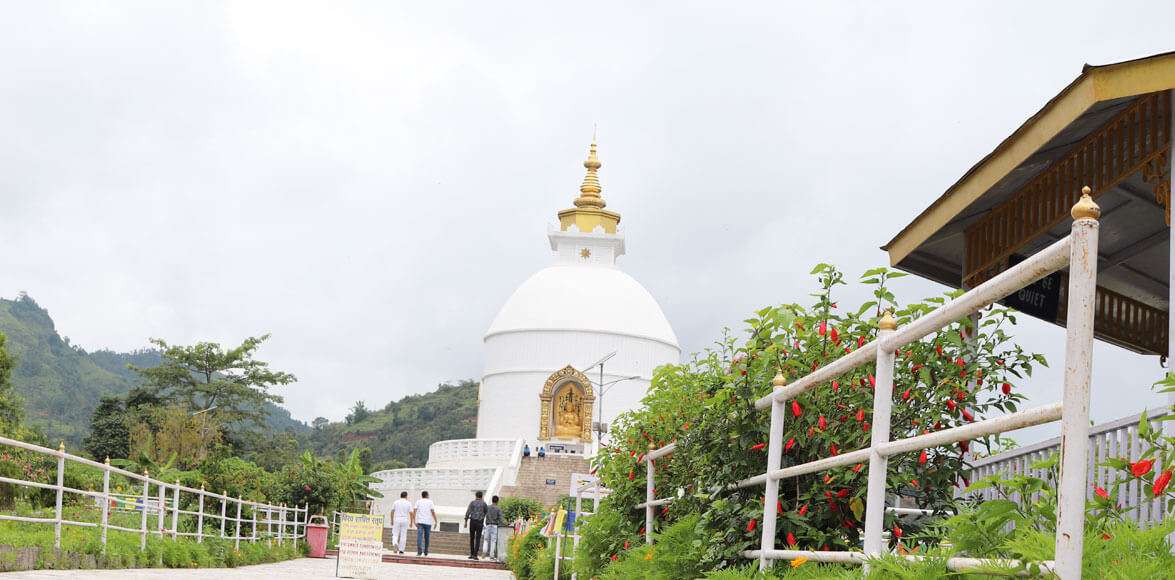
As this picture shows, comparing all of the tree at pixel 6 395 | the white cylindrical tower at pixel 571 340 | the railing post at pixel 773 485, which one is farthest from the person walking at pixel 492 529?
the railing post at pixel 773 485

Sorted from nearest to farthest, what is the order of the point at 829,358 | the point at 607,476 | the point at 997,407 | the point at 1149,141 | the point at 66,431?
1. the point at 997,407
2. the point at 829,358
3. the point at 1149,141
4. the point at 607,476
5. the point at 66,431

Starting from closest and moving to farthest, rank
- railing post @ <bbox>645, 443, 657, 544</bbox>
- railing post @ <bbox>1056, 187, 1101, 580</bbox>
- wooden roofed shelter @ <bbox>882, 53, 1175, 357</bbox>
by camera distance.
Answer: railing post @ <bbox>1056, 187, 1101, 580</bbox> → wooden roofed shelter @ <bbox>882, 53, 1175, 357</bbox> → railing post @ <bbox>645, 443, 657, 544</bbox>

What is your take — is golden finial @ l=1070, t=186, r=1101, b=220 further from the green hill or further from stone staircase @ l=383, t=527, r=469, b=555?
the green hill

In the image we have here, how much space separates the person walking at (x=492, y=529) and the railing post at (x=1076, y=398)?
75.3ft

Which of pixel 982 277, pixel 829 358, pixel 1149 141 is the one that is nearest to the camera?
pixel 829 358

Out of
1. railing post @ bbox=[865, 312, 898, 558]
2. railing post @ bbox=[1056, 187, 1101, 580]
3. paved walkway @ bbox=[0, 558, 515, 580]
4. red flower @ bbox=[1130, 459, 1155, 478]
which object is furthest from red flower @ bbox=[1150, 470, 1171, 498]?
paved walkway @ bbox=[0, 558, 515, 580]

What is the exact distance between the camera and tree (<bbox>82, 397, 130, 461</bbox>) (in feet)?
144

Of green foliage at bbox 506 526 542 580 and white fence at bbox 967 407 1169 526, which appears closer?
white fence at bbox 967 407 1169 526

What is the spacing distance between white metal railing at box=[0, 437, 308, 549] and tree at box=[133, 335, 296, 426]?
2000 centimetres

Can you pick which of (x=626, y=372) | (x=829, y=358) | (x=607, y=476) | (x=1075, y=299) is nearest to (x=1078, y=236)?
(x=1075, y=299)

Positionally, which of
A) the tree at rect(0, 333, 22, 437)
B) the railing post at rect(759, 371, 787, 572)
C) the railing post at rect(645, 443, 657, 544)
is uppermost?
the railing post at rect(759, 371, 787, 572)

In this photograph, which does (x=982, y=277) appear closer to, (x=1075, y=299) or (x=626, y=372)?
(x=1075, y=299)

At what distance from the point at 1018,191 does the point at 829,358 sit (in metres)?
4.13

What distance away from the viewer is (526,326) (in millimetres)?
49438
